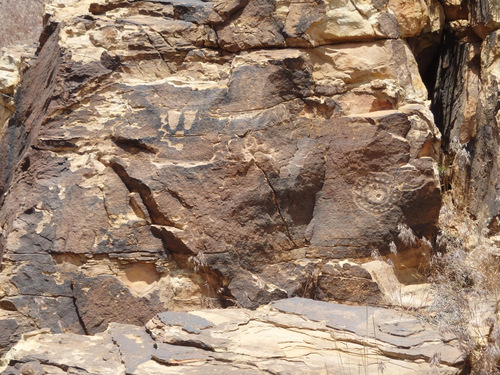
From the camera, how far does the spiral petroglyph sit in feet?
13.9

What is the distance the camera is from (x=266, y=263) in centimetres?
418

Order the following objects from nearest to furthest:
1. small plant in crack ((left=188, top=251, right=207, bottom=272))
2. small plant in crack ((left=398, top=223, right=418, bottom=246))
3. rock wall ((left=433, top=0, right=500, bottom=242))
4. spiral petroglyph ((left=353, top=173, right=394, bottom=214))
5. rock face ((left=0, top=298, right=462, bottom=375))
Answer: rock face ((left=0, top=298, right=462, bottom=375)) → small plant in crack ((left=398, top=223, right=418, bottom=246)) → small plant in crack ((left=188, top=251, right=207, bottom=272)) → spiral petroglyph ((left=353, top=173, right=394, bottom=214)) → rock wall ((left=433, top=0, right=500, bottom=242))

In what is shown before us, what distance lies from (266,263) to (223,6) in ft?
5.99

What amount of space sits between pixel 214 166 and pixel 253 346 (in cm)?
136

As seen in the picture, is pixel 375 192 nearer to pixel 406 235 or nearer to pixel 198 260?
pixel 406 235

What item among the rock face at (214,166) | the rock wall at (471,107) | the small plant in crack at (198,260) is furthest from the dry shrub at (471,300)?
the small plant in crack at (198,260)

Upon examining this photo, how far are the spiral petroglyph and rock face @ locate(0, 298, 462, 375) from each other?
2.80ft

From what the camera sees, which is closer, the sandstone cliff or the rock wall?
the sandstone cliff

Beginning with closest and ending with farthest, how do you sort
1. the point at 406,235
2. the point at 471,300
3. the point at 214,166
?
the point at 471,300 < the point at 406,235 < the point at 214,166

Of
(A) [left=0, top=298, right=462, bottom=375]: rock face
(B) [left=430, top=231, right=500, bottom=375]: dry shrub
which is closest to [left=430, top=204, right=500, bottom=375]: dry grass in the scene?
(B) [left=430, top=231, right=500, bottom=375]: dry shrub

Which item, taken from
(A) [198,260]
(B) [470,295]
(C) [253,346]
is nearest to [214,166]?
(A) [198,260]

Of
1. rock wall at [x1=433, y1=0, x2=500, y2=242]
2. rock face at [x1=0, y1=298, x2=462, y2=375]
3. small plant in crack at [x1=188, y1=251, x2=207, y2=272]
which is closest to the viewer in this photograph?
rock face at [x1=0, y1=298, x2=462, y2=375]

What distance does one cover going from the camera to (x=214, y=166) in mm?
4188

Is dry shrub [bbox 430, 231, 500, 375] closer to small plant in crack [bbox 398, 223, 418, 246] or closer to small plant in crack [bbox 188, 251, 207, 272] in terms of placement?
small plant in crack [bbox 398, 223, 418, 246]
